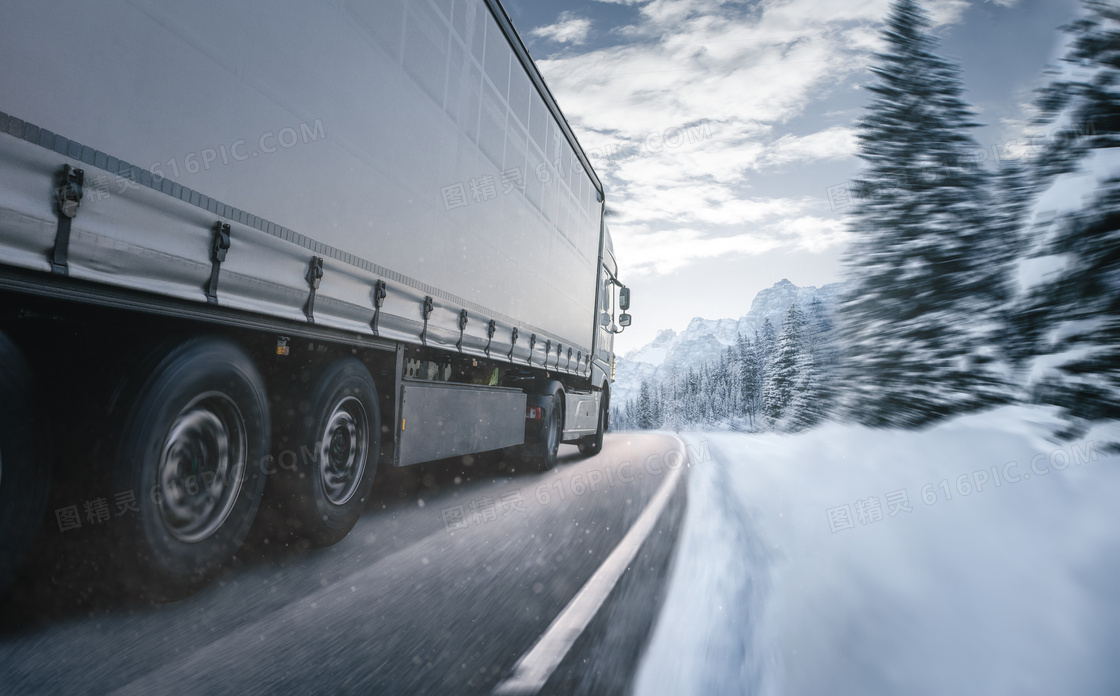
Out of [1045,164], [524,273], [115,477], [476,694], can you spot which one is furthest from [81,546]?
[1045,164]

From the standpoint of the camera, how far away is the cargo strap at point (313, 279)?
432 centimetres

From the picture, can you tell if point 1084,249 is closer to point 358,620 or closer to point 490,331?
point 490,331

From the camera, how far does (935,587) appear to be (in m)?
2.75

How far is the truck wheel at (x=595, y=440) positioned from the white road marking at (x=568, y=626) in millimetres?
8741

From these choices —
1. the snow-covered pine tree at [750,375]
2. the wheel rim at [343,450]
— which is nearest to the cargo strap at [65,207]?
the wheel rim at [343,450]

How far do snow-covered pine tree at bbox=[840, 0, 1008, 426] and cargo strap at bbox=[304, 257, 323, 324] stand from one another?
→ 11010mm

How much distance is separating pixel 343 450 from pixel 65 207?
9.71 ft

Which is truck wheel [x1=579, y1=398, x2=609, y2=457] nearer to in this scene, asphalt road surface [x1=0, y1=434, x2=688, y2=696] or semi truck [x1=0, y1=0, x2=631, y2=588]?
semi truck [x1=0, y1=0, x2=631, y2=588]

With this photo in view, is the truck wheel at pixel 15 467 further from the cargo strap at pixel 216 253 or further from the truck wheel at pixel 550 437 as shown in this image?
the truck wheel at pixel 550 437

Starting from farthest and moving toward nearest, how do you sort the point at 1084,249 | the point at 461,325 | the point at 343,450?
the point at 461,325
the point at 1084,249
the point at 343,450

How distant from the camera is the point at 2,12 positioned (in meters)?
2.28

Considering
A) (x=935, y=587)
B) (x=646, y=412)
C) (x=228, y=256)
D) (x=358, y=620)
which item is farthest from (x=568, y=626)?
(x=646, y=412)

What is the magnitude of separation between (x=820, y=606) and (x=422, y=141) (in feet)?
14.9

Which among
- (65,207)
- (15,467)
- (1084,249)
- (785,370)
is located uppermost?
(785,370)
